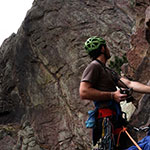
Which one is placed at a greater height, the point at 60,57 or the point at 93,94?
the point at 60,57

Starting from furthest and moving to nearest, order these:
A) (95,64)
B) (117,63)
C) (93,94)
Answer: (117,63) < (95,64) < (93,94)

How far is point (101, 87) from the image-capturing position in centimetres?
435

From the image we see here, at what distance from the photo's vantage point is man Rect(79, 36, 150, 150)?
4.13 metres

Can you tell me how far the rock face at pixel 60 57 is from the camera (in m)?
18.9

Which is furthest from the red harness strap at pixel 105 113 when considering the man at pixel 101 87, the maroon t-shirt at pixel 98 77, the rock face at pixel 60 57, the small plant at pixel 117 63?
the small plant at pixel 117 63

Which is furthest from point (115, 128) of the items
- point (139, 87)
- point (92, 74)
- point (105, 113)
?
point (92, 74)

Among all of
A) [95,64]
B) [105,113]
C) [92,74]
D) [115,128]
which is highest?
[95,64]

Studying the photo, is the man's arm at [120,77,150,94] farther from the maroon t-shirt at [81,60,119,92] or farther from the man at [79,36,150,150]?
the maroon t-shirt at [81,60,119,92]

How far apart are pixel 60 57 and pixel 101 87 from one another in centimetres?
1556

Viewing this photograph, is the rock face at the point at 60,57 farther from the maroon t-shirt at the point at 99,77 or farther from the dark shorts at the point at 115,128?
the maroon t-shirt at the point at 99,77

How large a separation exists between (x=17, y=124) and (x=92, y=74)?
68.4 ft

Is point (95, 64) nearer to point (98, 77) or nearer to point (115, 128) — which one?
point (98, 77)

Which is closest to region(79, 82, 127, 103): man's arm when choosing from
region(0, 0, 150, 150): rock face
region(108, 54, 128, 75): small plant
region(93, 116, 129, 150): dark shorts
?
region(93, 116, 129, 150): dark shorts

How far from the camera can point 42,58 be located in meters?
20.8
